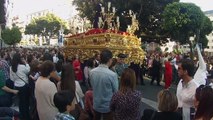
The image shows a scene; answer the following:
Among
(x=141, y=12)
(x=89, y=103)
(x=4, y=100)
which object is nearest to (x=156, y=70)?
(x=4, y=100)

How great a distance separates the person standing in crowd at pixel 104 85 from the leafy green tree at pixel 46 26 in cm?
9246

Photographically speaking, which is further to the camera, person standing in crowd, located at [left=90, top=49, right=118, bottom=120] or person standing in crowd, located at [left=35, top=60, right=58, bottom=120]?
person standing in crowd, located at [left=90, top=49, right=118, bottom=120]

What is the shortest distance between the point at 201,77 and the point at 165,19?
100 feet

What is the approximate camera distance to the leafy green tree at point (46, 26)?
326ft

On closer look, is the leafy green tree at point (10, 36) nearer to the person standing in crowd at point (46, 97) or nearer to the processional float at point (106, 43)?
the processional float at point (106, 43)

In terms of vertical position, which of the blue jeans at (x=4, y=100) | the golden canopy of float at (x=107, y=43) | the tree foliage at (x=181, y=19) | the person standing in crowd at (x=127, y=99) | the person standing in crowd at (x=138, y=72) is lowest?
the person standing in crowd at (x=138, y=72)

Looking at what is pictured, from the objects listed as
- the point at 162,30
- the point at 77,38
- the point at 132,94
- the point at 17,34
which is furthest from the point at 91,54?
the point at 17,34

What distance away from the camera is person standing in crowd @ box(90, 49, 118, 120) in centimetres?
714

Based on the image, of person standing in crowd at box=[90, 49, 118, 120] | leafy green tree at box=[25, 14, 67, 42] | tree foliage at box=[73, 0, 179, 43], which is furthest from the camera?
leafy green tree at box=[25, 14, 67, 42]

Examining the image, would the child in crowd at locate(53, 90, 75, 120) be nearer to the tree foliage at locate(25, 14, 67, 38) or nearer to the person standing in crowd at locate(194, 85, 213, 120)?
the person standing in crowd at locate(194, 85, 213, 120)

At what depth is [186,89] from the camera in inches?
240

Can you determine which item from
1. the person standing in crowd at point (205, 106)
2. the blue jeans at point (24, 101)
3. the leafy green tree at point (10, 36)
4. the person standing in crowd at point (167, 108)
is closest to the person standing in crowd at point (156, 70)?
the blue jeans at point (24, 101)

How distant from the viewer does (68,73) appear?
21.8 feet

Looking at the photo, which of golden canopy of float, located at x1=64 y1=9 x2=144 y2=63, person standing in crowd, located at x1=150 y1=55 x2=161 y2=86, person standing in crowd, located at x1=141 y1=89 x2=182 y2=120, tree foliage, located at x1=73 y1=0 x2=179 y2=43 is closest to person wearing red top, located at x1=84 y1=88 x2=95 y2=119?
person standing in crowd, located at x1=141 y1=89 x2=182 y2=120
